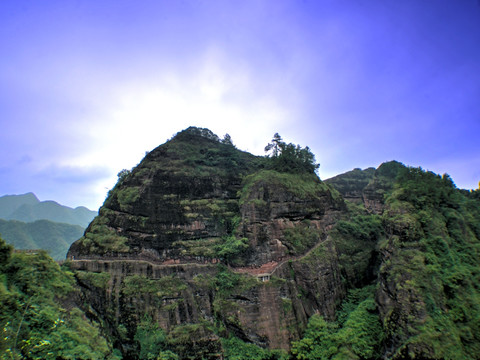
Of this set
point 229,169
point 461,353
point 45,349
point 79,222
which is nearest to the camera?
point 45,349

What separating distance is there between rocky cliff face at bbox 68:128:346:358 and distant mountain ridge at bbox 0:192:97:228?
112529mm

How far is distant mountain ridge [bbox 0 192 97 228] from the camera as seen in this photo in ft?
353

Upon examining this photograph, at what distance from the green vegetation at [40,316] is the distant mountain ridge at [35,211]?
118m

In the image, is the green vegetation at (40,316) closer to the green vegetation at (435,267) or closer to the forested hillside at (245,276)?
the forested hillside at (245,276)

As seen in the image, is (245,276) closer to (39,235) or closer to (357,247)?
(357,247)

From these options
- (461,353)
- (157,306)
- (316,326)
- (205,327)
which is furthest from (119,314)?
(461,353)

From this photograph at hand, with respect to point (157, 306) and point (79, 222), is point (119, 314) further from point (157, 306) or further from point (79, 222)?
point (79, 222)

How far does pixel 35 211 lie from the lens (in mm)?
111938

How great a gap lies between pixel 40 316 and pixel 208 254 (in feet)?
37.6

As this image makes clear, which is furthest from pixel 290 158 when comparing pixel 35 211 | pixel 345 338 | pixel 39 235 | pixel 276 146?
pixel 35 211

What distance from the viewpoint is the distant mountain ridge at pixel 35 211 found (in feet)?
353

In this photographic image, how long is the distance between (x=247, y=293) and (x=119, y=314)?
8.79 m

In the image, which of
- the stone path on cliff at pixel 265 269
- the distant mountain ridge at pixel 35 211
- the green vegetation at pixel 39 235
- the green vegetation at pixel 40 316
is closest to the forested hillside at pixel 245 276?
the green vegetation at pixel 40 316

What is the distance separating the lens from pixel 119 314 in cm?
1705
